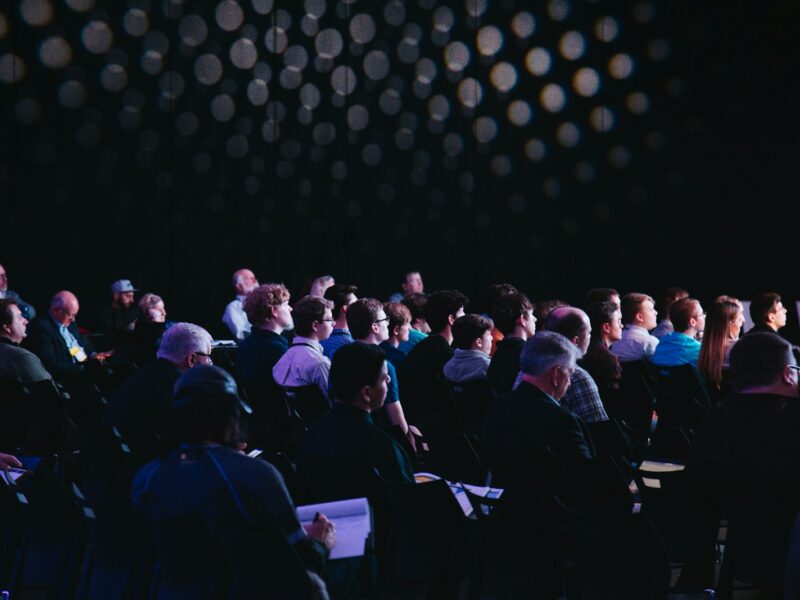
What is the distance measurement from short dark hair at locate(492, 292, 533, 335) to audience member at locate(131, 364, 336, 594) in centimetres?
300

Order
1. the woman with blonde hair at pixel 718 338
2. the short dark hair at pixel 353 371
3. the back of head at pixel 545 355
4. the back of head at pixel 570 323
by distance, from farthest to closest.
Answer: the woman with blonde hair at pixel 718 338 < the back of head at pixel 570 323 < the back of head at pixel 545 355 < the short dark hair at pixel 353 371

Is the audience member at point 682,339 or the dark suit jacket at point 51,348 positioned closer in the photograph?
the audience member at point 682,339

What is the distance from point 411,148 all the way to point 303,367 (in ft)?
22.4

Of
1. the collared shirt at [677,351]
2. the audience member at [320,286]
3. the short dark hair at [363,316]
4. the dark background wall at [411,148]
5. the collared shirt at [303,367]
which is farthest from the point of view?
the dark background wall at [411,148]

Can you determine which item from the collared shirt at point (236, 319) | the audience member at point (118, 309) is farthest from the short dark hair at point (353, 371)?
the collared shirt at point (236, 319)

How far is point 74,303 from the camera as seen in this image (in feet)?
27.0

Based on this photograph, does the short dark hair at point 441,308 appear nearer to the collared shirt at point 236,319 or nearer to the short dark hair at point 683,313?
the short dark hair at point 683,313

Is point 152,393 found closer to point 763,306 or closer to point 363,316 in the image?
point 363,316

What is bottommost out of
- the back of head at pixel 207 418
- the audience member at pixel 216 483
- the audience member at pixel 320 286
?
the audience member at pixel 320 286

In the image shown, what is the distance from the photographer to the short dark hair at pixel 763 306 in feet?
24.1

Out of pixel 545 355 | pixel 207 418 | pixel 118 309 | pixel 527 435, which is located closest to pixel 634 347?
pixel 545 355

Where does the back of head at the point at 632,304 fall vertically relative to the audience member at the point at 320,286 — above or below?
above

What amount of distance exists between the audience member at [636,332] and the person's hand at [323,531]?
3996mm

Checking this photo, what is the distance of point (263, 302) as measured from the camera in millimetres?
6094
